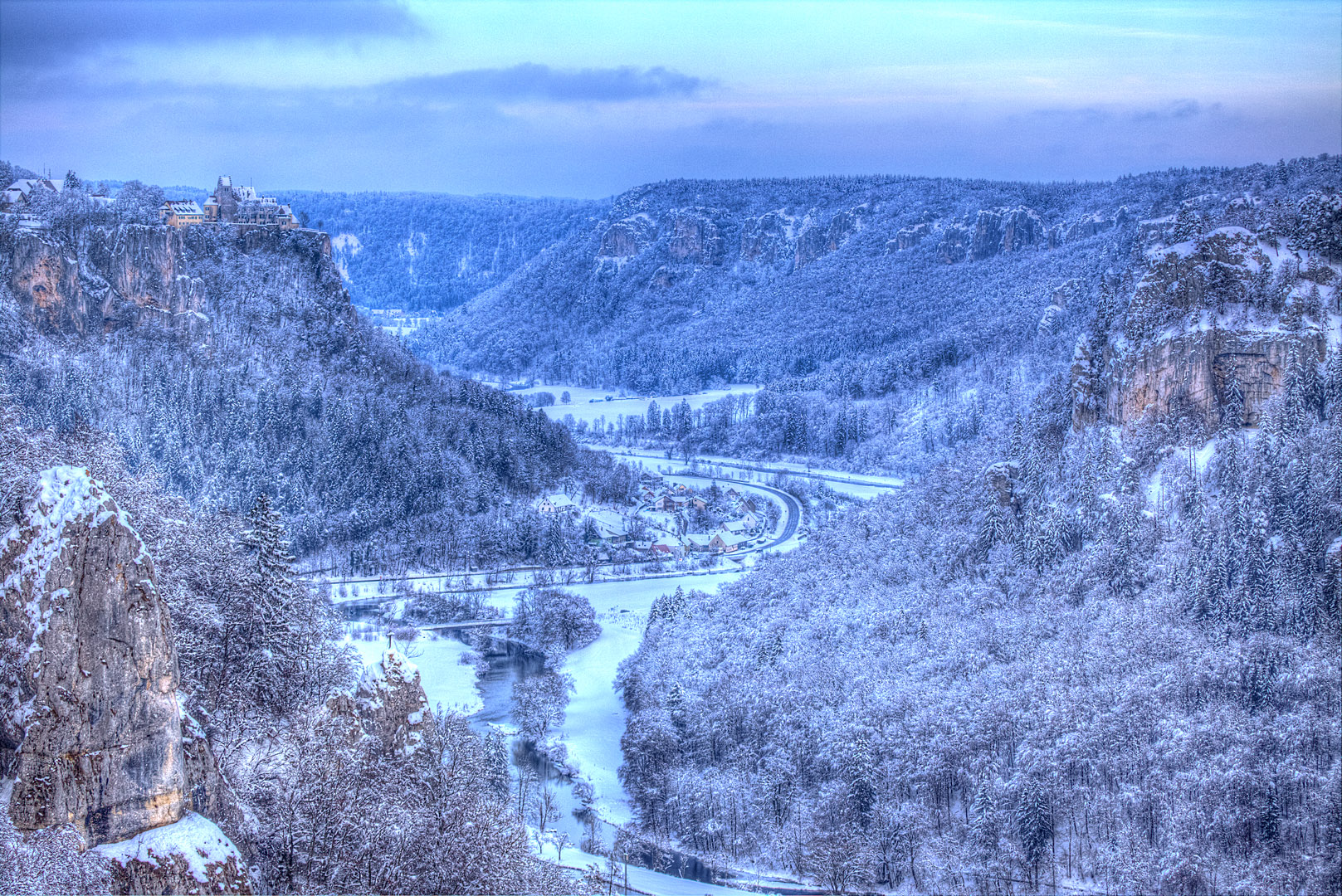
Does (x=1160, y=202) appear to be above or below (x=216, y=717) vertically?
above

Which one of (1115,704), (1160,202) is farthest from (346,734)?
(1160,202)

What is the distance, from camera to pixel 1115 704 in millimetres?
41562

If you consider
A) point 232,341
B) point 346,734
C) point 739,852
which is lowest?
point 739,852

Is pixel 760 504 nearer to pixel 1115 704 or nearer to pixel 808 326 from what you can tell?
pixel 1115 704

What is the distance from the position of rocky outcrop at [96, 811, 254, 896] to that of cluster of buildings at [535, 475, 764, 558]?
71.5 m

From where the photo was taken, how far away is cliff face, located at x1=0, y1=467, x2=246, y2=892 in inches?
724

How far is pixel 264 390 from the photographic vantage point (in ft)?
308

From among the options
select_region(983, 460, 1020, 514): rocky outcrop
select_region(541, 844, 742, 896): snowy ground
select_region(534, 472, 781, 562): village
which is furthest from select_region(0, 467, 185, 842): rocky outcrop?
select_region(534, 472, 781, 562): village

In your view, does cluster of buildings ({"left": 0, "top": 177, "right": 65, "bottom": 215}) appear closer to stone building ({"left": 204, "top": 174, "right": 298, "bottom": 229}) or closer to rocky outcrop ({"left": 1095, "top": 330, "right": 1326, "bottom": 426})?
stone building ({"left": 204, "top": 174, "right": 298, "bottom": 229})

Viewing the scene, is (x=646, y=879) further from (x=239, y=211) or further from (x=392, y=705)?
(x=239, y=211)

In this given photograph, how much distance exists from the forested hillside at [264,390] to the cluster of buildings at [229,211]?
7.66 ft

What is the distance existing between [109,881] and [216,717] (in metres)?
8.63

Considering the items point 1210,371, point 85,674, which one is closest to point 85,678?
point 85,674

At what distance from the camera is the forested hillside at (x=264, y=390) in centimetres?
8481
